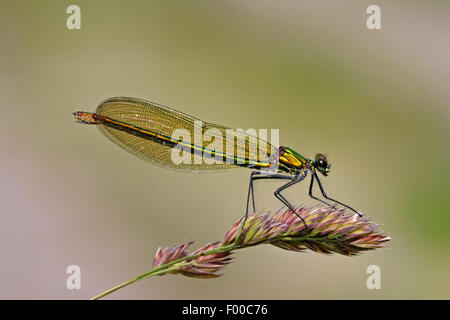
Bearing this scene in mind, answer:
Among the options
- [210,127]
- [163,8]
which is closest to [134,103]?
[210,127]

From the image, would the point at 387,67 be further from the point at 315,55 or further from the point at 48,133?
the point at 48,133

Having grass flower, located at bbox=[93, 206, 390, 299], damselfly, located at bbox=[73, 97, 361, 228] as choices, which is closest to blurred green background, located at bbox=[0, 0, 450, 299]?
damselfly, located at bbox=[73, 97, 361, 228]

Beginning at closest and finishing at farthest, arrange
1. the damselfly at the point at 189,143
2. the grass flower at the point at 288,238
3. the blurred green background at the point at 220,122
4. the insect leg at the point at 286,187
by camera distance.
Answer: the grass flower at the point at 288,238, the insect leg at the point at 286,187, the damselfly at the point at 189,143, the blurred green background at the point at 220,122

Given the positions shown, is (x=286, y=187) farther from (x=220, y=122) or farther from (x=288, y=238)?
(x=220, y=122)

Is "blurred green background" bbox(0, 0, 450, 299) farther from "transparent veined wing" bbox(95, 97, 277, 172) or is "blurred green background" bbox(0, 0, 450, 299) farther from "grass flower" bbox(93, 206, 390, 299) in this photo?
"grass flower" bbox(93, 206, 390, 299)

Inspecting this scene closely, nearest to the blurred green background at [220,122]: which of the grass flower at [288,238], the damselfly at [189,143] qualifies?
the damselfly at [189,143]

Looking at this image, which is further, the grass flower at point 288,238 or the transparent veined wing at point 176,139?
the transparent veined wing at point 176,139

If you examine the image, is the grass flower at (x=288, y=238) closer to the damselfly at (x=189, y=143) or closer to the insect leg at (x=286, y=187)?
the insect leg at (x=286, y=187)
